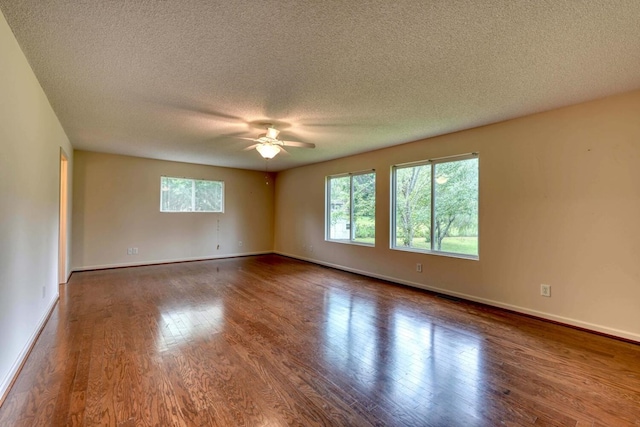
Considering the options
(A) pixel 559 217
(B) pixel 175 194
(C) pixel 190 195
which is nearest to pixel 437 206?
(A) pixel 559 217

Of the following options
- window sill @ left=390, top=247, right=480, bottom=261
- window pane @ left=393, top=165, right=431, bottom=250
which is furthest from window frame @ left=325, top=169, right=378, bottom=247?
window sill @ left=390, top=247, right=480, bottom=261

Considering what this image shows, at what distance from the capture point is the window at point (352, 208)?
217 inches

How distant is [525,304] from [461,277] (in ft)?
2.57

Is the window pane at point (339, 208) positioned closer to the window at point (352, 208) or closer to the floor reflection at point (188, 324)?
the window at point (352, 208)

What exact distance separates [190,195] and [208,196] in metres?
0.41

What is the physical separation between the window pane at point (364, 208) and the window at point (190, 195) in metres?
3.49

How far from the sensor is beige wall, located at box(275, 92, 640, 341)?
2773 mm

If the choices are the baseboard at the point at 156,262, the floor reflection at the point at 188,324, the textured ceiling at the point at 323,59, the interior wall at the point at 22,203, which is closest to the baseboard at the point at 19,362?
the interior wall at the point at 22,203

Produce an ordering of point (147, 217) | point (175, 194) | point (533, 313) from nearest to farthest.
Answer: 1. point (533, 313)
2. point (147, 217)
3. point (175, 194)

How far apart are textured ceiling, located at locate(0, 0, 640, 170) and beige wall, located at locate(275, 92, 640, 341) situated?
314 mm

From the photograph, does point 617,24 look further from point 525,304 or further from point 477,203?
point 525,304

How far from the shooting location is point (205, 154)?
5.69m

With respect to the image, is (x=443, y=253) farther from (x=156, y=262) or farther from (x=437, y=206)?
(x=156, y=262)

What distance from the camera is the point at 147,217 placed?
6207mm
